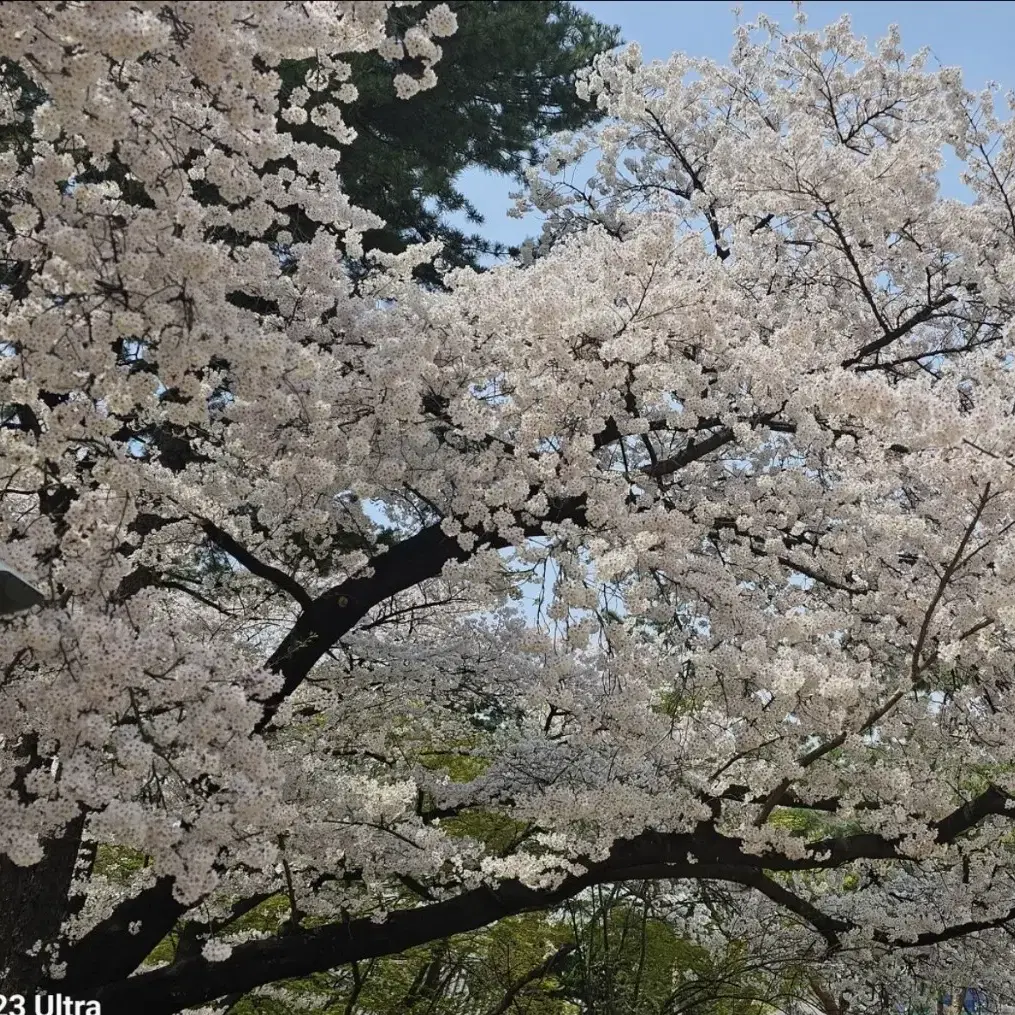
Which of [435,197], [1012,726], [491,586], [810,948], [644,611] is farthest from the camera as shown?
[435,197]

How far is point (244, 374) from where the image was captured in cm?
434

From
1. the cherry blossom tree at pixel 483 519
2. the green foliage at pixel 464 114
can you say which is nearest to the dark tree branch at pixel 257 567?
the cherry blossom tree at pixel 483 519

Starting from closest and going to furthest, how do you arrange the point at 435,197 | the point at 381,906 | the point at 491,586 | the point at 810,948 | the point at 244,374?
1. the point at 244,374
2. the point at 491,586
3. the point at 381,906
4. the point at 810,948
5. the point at 435,197

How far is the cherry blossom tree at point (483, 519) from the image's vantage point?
13.2ft

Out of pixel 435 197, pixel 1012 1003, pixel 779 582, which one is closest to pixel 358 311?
pixel 779 582

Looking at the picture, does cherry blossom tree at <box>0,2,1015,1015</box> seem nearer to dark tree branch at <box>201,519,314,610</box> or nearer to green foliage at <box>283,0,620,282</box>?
dark tree branch at <box>201,519,314,610</box>

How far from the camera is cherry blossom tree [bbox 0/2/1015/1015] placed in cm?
402

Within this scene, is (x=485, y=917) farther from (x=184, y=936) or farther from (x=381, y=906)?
(x=184, y=936)

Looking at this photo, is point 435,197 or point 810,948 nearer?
point 810,948

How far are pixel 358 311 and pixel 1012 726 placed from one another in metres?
4.24

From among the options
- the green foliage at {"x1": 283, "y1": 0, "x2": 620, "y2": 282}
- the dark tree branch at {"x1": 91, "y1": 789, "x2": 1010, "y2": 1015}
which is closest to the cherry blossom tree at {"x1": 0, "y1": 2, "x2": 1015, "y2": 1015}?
the dark tree branch at {"x1": 91, "y1": 789, "x2": 1010, "y2": 1015}

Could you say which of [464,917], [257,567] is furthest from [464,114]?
[464,917]

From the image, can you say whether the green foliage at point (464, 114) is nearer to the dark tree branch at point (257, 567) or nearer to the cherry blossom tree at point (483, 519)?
the cherry blossom tree at point (483, 519)

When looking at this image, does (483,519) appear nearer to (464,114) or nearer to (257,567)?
(257,567)
